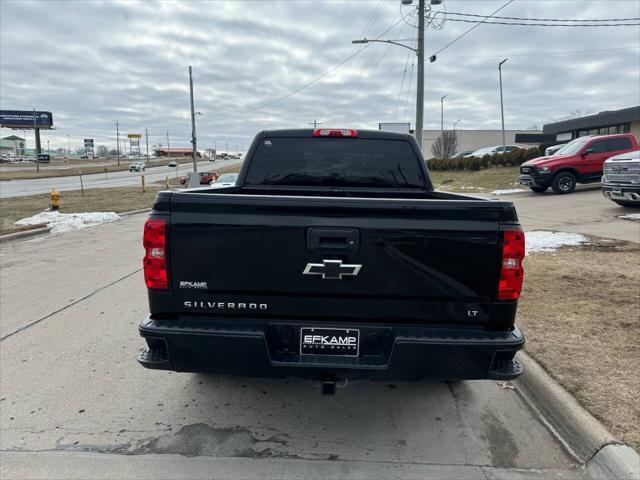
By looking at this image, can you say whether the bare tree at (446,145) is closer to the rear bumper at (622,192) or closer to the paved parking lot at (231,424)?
the rear bumper at (622,192)

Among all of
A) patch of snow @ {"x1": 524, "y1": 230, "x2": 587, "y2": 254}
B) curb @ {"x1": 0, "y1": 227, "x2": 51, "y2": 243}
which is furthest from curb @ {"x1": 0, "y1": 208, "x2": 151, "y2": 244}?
patch of snow @ {"x1": 524, "y1": 230, "x2": 587, "y2": 254}

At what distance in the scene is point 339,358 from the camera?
281 centimetres

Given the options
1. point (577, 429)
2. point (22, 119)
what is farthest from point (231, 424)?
point (22, 119)

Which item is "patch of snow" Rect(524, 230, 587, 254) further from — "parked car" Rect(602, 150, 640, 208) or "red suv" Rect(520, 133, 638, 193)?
"red suv" Rect(520, 133, 638, 193)

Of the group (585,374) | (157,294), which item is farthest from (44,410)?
(585,374)

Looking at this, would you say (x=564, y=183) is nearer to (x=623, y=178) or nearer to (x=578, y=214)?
(x=578, y=214)

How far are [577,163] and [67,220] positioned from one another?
1801 cm

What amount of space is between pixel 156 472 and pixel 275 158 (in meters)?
2.76

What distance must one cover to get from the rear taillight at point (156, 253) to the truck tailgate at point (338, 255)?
56 millimetres

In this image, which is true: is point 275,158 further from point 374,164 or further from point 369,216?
point 369,216

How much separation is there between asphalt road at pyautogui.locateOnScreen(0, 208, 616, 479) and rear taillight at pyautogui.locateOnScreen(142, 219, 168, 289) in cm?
116

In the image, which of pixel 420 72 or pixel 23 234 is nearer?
pixel 23 234

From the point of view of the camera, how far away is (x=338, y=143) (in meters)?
4.41

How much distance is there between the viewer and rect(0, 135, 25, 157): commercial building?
139625 millimetres
